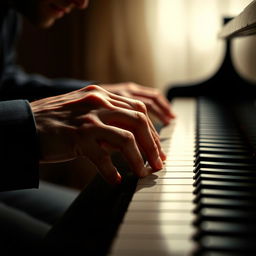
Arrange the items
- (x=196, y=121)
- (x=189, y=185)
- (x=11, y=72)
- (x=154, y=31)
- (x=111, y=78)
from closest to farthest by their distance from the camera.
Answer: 1. (x=189, y=185)
2. (x=196, y=121)
3. (x=11, y=72)
4. (x=154, y=31)
5. (x=111, y=78)

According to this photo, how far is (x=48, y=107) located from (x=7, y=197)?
0.54 m

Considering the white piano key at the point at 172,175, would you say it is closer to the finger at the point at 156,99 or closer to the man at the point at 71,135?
the man at the point at 71,135

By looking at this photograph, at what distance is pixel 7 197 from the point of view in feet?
3.74

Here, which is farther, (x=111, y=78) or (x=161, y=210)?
(x=111, y=78)

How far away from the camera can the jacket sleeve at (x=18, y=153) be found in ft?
2.02

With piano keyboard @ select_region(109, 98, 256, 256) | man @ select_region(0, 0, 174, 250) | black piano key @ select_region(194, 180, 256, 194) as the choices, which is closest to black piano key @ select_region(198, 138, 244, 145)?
piano keyboard @ select_region(109, 98, 256, 256)

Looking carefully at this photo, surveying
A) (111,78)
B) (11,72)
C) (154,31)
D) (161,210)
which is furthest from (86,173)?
(161,210)

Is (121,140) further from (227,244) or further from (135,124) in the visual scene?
(227,244)

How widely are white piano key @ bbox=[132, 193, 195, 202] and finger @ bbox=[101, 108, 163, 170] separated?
10 centimetres

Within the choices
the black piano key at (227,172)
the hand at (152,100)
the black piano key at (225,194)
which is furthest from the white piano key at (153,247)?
the hand at (152,100)

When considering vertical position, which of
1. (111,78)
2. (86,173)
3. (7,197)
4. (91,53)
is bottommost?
(86,173)

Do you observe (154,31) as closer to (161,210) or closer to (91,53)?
(91,53)

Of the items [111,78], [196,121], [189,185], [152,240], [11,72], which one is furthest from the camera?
[111,78]

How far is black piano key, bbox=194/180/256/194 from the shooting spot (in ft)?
1.88
